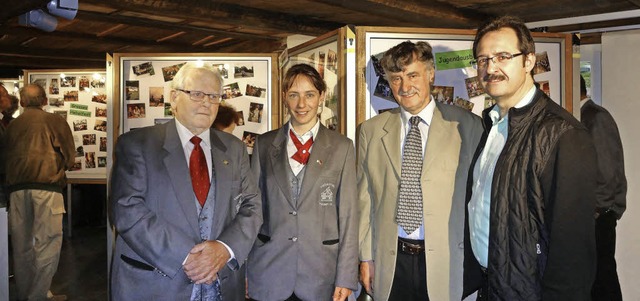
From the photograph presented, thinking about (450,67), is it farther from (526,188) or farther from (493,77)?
(526,188)

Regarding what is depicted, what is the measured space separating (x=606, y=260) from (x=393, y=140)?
8.12 feet

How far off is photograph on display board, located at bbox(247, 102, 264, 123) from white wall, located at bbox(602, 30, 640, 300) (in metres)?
2.84

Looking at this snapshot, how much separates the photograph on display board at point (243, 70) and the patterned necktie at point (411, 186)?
5.65 ft

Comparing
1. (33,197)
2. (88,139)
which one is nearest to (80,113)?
(88,139)

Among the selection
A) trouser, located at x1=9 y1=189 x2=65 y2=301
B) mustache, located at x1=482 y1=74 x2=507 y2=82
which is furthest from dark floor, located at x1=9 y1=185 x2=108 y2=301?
mustache, located at x1=482 y1=74 x2=507 y2=82

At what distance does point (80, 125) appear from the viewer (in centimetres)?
632

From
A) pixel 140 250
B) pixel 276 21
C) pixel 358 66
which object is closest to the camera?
pixel 140 250

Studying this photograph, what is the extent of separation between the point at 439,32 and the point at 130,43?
4022mm

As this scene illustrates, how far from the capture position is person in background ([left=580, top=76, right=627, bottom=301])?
3809 millimetres

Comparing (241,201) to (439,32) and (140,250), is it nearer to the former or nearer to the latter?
(140,250)

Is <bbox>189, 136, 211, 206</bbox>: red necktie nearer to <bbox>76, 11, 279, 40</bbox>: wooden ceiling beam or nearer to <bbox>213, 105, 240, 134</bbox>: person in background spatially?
<bbox>213, 105, 240, 134</bbox>: person in background

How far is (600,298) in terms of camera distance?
4020mm

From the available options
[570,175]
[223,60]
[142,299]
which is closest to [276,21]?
[223,60]

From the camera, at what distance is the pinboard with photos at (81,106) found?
6.23 metres
